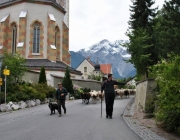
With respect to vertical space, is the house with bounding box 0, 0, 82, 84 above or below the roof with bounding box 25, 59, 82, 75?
above

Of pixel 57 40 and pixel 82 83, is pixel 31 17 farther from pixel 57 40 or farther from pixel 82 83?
pixel 82 83

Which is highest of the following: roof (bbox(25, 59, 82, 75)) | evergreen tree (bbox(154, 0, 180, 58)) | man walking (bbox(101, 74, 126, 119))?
evergreen tree (bbox(154, 0, 180, 58))

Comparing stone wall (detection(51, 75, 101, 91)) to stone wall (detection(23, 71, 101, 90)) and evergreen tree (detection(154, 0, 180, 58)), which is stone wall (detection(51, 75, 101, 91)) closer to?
stone wall (detection(23, 71, 101, 90))

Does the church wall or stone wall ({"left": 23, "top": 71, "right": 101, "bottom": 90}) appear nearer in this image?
stone wall ({"left": 23, "top": 71, "right": 101, "bottom": 90})

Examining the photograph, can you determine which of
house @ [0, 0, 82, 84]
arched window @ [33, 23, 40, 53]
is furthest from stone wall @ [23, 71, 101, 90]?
arched window @ [33, 23, 40, 53]

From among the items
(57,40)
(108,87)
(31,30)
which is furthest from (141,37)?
(108,87)

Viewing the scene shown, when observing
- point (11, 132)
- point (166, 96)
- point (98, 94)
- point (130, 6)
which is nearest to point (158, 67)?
point (166, 96)

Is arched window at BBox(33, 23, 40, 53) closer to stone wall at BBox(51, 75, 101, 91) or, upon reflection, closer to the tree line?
stone wall at BBox(51, 75, 101, 91)

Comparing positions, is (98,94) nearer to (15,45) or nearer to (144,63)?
(144,63)

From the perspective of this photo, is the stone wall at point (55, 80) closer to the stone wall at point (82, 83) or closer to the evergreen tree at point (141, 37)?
the stone wall at point (82, 83)

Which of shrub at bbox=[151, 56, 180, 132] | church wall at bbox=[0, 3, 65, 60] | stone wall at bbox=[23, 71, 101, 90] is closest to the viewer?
shrub at bbox=[151, 56, 180, 132]

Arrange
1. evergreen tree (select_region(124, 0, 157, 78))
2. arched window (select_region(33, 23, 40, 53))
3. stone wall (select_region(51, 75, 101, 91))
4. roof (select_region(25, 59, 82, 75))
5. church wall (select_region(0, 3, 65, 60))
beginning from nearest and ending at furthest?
evergreen tree (select_region(124, 0, 157, 78)) → stone wall (select_region(51, 75, 101, 91)) → roof (select_region(25, 59, 82, 75)) → church wall (select_region(0, 3, 65, 60)) → arched window (select_region(33, 23, 40, 53))

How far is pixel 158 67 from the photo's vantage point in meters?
10.5

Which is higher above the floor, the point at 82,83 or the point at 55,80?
the point at 55,80
